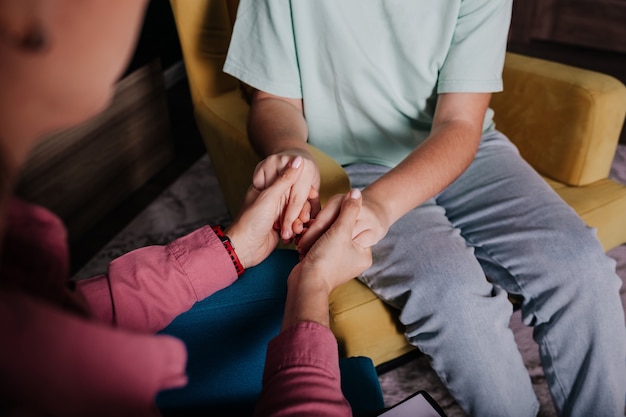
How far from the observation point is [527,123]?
1472mm

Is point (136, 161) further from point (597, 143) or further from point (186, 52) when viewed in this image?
point (597, 143)

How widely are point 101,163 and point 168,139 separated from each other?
1.22 ft

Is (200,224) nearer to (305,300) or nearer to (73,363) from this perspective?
(305,300)

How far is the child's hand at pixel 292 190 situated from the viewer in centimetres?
103

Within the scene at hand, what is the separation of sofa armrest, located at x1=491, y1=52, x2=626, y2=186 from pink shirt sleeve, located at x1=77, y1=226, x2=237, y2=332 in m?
0.86

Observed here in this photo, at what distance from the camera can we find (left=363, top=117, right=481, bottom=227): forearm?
3.50ft

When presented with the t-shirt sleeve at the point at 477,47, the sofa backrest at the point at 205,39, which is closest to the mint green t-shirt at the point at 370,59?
the t-shirt sleeve at the point at 477,47

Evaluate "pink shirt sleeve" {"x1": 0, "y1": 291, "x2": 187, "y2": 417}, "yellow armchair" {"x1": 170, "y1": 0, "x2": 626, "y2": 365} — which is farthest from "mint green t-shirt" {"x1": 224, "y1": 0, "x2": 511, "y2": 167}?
"pink shirt sleeve" {"x1": 0, "y1": 291, "x2": 187, "y2": 417}

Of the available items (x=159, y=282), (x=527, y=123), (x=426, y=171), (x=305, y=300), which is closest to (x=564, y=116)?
(x=527, y=123)

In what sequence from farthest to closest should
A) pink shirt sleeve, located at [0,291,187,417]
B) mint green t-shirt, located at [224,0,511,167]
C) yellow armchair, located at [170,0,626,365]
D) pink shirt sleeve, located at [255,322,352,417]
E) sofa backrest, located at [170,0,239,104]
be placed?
sofa backrest, located at [170,0,239,104] < yellow armchair, located at [170,0,626,365] < mint green t-shirt, located at [224,0,511,167] < pink shirt sleeve, located at [255,322,352,417] < pink shirt sleeve, located at [0,291,187,417]

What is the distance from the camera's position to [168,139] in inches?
91.4

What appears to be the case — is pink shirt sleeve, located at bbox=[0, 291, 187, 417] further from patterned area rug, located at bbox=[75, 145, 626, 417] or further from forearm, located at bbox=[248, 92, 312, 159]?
patterned area rug, located at bbox=[75, 145, 626, 417]

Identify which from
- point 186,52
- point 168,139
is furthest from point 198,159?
point 186,52

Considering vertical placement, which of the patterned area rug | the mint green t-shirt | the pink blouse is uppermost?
the pink blouse
